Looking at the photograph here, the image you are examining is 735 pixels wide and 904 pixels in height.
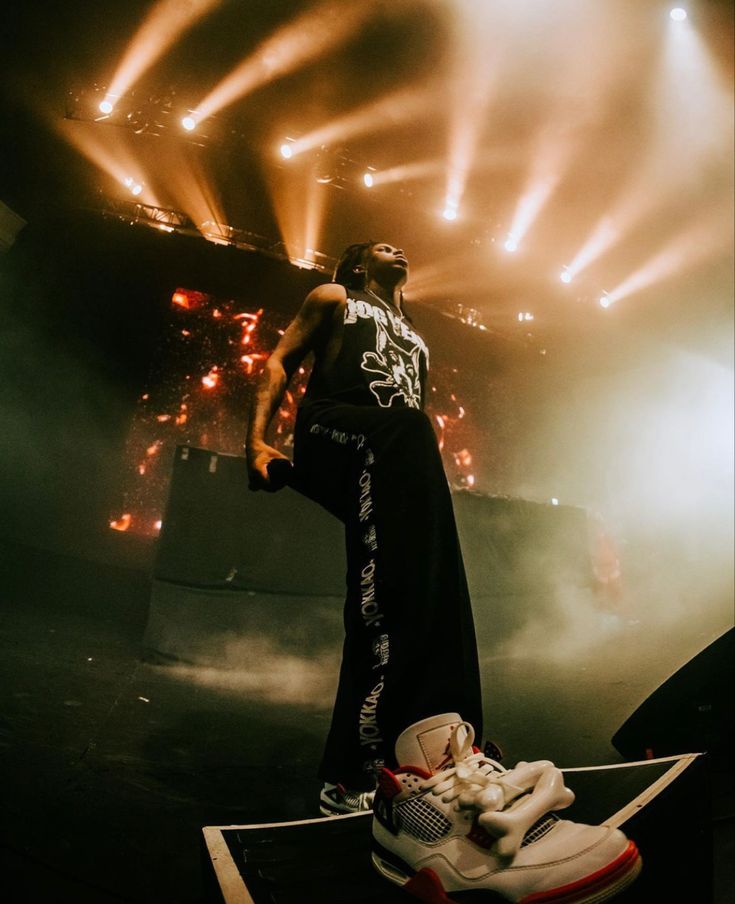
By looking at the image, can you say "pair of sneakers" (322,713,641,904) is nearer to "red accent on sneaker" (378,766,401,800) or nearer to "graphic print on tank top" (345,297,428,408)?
"red accent on sneaker" (378,766,401,800)

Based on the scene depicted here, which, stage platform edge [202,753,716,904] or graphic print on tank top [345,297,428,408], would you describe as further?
graphic print on tank top [345,297,428,408]

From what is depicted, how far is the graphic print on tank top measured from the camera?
151 centimetres

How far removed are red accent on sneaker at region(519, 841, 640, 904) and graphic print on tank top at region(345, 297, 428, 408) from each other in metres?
1.10

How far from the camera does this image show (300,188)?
6.80 m

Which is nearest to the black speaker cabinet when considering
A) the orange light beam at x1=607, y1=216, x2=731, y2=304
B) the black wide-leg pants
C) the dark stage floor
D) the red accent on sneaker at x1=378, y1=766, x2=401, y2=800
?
the dark stage floor

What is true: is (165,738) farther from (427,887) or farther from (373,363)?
(373,363)

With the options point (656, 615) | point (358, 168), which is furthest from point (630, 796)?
point (358, 168)

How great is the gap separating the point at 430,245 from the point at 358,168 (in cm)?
185

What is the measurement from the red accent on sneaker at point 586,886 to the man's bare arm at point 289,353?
117 cm

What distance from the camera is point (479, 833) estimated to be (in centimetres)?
67

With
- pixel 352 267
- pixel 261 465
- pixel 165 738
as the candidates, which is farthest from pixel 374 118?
pixel 165 738

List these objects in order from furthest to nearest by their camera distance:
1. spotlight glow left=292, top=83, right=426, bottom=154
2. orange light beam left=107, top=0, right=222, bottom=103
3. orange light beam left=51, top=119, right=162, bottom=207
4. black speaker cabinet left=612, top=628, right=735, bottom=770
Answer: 1. orange light beam left=51, top=119, right=162, bottom=207
2. spotlight glow left=292, top=83, right=426, bottom=154
3. orange light beam left=107, top=0, right=222, bottom=103
4. black speaker cabinet left=612, top=628, right=735, bottom=770

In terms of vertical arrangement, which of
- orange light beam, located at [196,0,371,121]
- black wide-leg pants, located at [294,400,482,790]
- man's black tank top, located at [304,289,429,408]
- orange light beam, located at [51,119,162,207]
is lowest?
black wide-leg pants, located at [294,400,482,790]

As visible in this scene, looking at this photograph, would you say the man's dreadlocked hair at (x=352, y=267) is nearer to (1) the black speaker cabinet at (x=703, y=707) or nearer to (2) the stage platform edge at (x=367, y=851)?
(1) the black speaker cabinet at (x=703, y=707)
